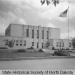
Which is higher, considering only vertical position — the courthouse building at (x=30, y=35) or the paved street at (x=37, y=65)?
the courthouse building at (x=30, y=35)

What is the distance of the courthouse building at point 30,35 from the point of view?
4003 centimetres

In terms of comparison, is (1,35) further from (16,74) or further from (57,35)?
(16,74)

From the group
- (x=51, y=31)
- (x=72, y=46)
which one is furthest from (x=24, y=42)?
(x=72, y=46)

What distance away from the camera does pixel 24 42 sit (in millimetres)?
40906

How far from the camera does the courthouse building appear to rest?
40.0 metres

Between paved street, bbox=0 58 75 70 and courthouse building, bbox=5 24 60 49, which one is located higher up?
courthouse building, bbox=5 24 60 49

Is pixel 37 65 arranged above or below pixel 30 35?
below

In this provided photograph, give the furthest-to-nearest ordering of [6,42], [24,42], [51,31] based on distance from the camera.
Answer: [51,31] → [24,42] → [6,42]

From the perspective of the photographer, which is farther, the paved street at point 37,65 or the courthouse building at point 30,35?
the courthouse building at point 30,35

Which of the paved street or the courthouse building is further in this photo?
the courthouse building

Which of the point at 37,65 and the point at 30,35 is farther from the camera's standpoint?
the point at 30,35

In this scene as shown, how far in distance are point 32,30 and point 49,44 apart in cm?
655

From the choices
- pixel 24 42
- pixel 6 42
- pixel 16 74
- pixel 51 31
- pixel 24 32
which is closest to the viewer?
pixel 16 74

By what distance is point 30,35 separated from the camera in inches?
1758
